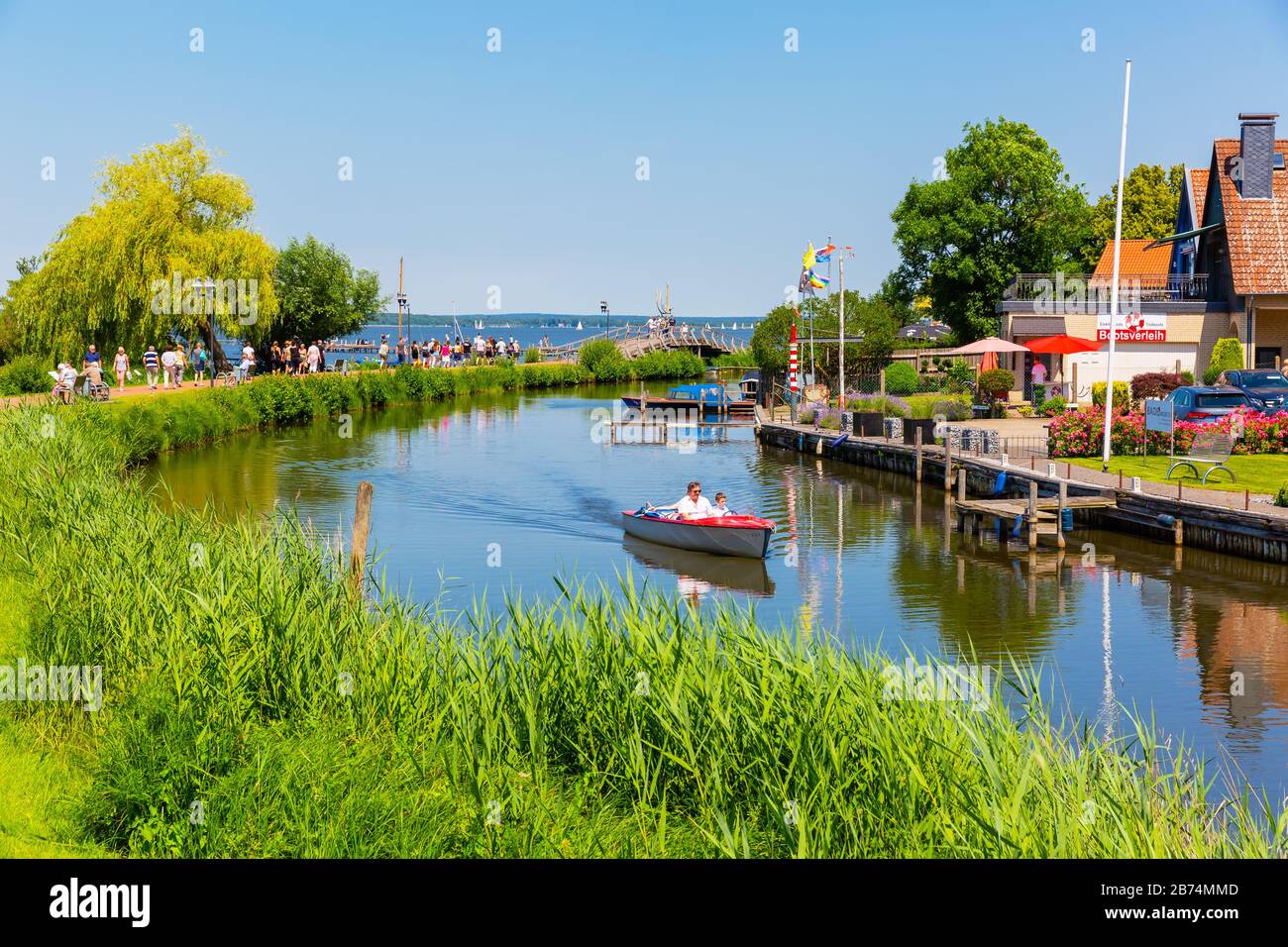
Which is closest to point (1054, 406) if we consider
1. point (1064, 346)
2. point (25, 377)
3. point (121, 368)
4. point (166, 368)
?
point (1064, 346)

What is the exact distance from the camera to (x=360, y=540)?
1820 cm

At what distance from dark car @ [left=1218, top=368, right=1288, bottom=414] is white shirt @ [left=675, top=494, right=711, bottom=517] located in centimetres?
1904

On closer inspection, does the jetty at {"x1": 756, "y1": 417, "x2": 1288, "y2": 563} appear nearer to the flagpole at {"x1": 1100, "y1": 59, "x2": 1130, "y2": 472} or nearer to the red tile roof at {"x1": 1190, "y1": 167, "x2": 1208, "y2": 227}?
the flagpole at {"x1": 1100, "y1": 59, "x2": 1130, "y2": 472}

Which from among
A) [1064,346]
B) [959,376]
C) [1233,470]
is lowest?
[1233,470]

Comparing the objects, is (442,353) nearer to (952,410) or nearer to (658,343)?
(658,343)

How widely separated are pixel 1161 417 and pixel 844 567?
41.6 ft

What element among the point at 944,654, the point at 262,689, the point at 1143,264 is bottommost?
the point at 944,654

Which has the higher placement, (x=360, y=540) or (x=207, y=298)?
(x=207, y=298)

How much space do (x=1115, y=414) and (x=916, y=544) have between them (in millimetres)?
10903

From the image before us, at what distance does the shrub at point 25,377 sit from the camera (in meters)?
52.8

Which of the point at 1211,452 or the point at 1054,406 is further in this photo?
the point at 1054,406

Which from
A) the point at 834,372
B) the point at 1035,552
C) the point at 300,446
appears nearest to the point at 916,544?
the point at 1035,552

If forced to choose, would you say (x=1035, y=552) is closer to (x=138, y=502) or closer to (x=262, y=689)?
(x=138, y=502)

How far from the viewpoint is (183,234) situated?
58.5 metres
